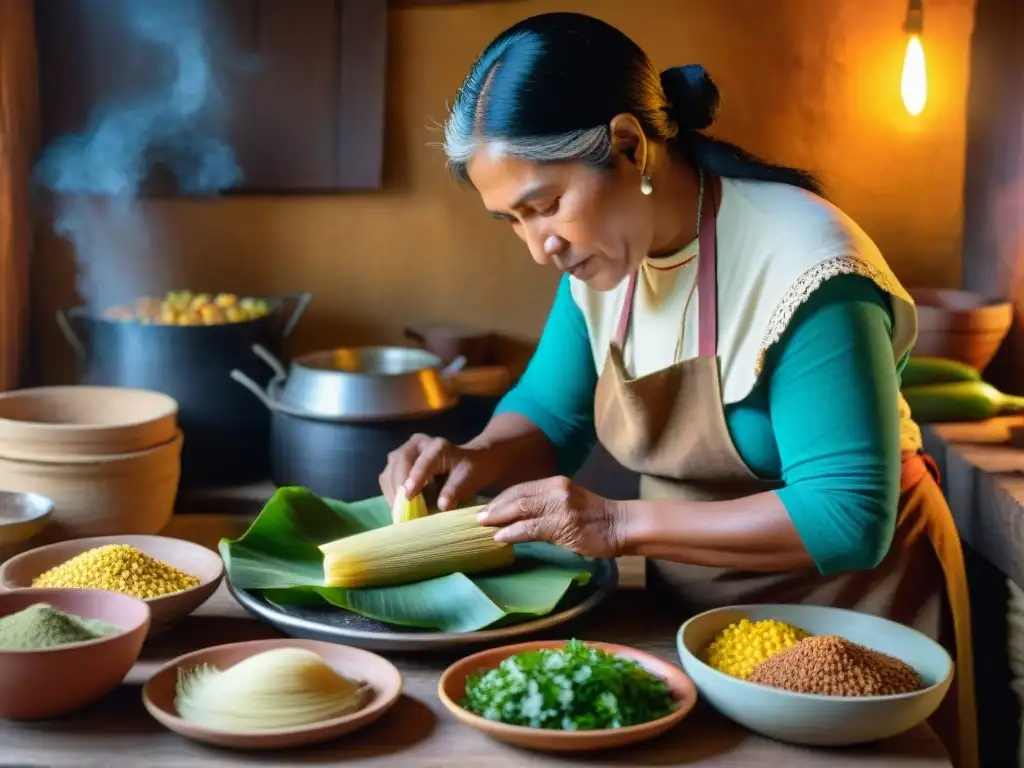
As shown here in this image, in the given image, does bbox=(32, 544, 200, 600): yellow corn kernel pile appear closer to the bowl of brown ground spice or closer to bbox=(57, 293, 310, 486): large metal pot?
the bowl of brown ground spice

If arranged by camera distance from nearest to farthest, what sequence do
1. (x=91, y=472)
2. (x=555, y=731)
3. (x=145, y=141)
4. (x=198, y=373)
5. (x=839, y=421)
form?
(x=555, y=731) → (x=839, y=421) → (x=91, y=472) → (x=198, y=373) → (x=145, y=141)

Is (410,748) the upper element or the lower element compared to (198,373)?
lower

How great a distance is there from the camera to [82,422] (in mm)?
2561

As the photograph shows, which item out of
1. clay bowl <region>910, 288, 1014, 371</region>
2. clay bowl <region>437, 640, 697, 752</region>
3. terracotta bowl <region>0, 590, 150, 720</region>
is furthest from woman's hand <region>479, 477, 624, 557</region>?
clay bowl <region>910, 288, 1014, 371</region>

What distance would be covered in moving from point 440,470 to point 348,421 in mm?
535

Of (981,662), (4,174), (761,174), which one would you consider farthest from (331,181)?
(981,662)

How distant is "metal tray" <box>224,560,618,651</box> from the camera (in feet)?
5.43

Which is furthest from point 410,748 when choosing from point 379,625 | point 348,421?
point 348,421

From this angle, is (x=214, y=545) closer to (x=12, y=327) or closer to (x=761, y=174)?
→ (x=12, y=327)

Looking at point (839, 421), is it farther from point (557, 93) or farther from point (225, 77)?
point (225, 77)

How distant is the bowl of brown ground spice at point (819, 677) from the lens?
138 centimetres

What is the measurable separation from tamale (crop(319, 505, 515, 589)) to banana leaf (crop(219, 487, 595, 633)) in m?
0.02

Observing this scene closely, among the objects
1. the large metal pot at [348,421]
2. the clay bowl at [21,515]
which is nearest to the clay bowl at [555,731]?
the clay bowl at [21,515]

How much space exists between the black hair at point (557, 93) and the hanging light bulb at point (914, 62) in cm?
144
